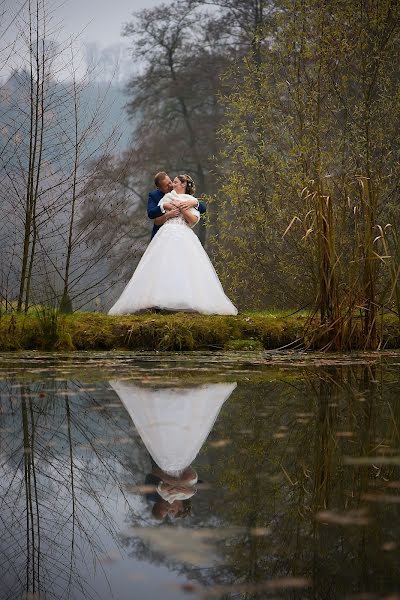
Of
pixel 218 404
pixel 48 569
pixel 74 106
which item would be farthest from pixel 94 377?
pixel 74 106

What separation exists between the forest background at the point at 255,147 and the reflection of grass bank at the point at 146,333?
265 mm

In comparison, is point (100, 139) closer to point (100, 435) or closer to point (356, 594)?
point (100, 435)

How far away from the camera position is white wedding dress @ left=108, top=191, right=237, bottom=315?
803 centimetres

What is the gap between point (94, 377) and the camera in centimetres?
465

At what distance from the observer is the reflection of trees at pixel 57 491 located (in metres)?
1.50

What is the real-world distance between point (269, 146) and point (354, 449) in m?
9.93

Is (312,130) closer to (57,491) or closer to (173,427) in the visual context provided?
(173,427)

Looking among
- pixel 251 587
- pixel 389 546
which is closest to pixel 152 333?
pixel 389 546

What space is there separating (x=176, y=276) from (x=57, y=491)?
6052mm

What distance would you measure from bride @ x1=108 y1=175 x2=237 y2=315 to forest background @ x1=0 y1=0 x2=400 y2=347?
1.28 ft

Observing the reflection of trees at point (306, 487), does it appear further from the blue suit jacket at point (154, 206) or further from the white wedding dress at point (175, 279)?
the blue suit jacket at point (154, 206)

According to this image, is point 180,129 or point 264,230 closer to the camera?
point 264,230

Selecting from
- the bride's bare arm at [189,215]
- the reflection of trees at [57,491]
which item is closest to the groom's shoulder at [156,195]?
the bride's bare arm at [189,215]

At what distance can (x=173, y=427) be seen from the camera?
117 inches
